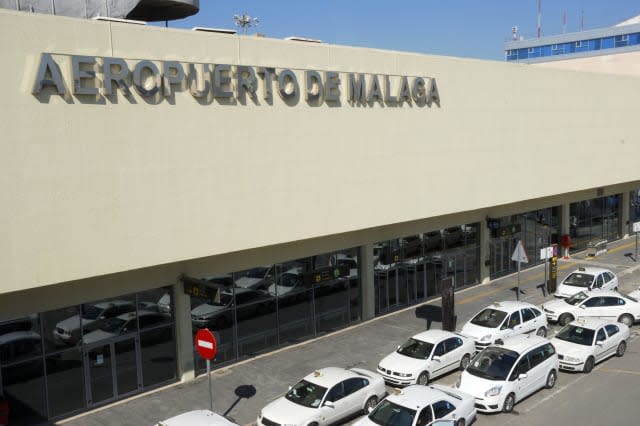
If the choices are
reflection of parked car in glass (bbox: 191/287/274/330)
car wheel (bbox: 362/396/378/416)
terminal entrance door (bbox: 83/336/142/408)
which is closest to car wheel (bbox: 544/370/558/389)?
car wheel (bbox: 362/396/378/416)

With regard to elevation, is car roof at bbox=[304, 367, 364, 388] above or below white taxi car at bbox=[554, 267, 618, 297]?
above

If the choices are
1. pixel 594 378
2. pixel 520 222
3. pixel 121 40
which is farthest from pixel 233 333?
pixel 520 222

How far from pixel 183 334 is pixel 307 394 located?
524cm

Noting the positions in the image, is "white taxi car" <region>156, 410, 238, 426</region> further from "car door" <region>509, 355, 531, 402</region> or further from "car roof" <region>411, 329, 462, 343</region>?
"car door" <region>509, 355, 531, 402</region>

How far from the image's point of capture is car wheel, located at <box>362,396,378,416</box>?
53.9 ft

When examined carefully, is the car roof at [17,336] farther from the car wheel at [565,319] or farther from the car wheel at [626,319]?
the car wheel at [626,319]

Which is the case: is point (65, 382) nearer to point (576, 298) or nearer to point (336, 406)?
point (336, 406)

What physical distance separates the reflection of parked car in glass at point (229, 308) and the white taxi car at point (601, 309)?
1130 cm

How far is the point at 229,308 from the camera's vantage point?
20.5 metres

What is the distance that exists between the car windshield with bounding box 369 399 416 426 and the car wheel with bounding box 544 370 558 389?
5.75m

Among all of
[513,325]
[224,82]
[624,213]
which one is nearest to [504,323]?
[513,325]

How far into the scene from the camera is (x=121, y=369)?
18.1m

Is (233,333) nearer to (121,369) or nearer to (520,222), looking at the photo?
(121,369)

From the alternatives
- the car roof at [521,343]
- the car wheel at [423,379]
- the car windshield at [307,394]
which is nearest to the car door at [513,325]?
the car roof at [521,343]
